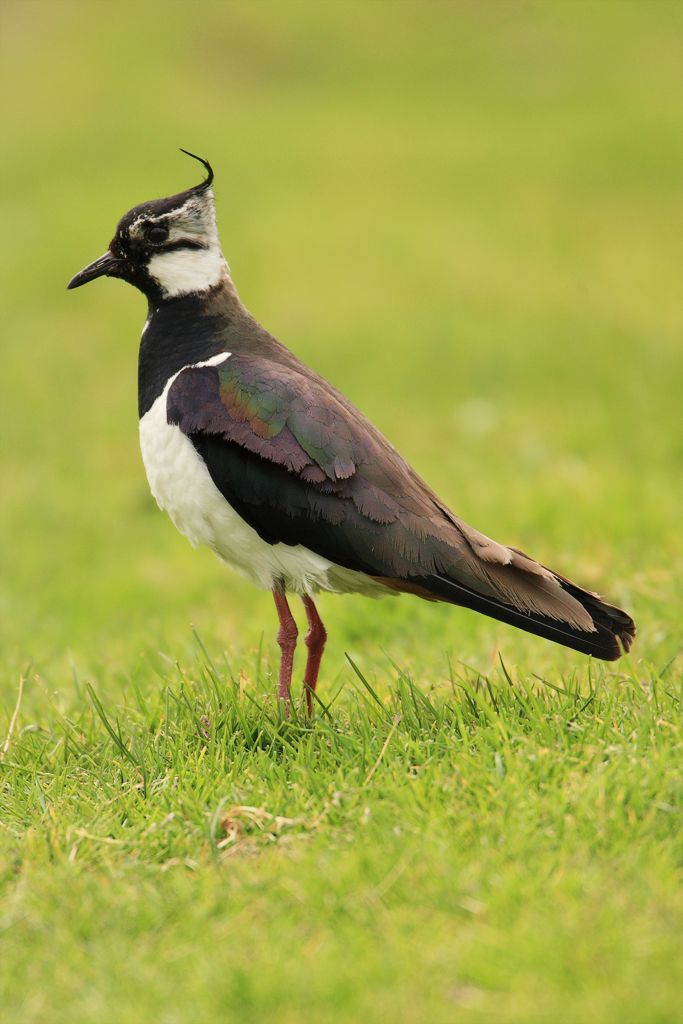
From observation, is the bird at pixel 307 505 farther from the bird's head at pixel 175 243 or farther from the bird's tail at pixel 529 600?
the bird's head at pixel 175 243

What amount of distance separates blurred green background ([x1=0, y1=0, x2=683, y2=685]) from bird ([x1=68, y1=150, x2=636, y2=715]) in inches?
48.4

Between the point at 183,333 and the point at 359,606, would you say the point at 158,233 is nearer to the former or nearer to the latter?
the point at 183,333

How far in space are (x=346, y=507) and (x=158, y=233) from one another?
1.42 meters

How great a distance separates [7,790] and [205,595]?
11.3 ft

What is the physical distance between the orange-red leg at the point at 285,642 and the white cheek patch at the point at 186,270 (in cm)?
122

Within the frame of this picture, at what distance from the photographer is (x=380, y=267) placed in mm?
15180

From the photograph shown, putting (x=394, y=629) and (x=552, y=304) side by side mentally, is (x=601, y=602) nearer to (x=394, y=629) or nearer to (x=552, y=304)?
(x=394, y=629)

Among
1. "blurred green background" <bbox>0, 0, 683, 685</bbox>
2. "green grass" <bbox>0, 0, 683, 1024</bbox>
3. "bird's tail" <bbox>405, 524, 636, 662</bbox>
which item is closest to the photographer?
"green grass" <bbox>0, 0, 683, 1024</bbox>

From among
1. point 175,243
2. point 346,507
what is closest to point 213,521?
point 346,507

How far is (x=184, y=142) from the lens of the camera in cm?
1933

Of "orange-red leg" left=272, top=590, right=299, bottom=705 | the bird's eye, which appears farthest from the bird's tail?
the bird's eye

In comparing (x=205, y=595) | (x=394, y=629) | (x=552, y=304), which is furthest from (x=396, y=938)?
(x=552, y=304)

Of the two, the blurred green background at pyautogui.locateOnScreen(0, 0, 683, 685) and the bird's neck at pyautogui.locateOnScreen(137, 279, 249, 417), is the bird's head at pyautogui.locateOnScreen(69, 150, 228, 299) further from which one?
the blurred green background at pyautogui.locateOnScreen(0, 0, 683, 685)

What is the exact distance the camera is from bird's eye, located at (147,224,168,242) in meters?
5.12
